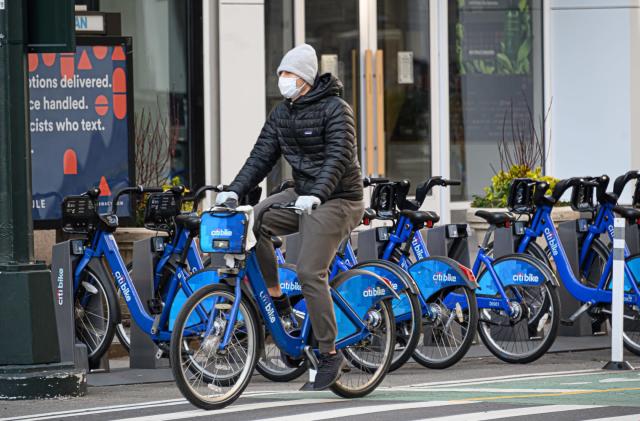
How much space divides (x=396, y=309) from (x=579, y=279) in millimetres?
2579

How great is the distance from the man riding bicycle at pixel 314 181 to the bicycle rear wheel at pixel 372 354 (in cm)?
38

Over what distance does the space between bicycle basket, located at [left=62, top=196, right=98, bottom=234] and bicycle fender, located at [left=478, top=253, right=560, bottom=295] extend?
280 cm

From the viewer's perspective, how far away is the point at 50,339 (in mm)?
9297

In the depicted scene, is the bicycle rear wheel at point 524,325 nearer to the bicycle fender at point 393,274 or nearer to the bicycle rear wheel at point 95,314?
the bicycle fender at point 393,274

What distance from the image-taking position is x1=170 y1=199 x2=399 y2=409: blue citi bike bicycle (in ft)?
27.0

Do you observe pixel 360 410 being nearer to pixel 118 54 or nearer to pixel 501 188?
pixel 118 54

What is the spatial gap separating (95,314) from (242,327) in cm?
240

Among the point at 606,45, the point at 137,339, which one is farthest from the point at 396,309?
the point at 606,45

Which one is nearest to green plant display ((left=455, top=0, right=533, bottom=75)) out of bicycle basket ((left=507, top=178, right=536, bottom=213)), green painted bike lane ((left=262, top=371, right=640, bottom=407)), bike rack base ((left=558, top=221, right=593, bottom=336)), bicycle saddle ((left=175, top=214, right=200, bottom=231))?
bike rack base ((left=558, top=221, right=593, bottom=336))

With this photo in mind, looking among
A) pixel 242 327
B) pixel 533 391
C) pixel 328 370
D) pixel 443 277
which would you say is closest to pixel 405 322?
pixel 443 277

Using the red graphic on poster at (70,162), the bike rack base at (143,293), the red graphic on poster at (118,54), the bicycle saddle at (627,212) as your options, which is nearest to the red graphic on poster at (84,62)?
the red graphic on poster at (118,54)

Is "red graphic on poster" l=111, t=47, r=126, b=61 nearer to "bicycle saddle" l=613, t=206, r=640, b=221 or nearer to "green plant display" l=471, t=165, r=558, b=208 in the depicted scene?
"bicycle saddle" l=613, t=206, r=640, b=221

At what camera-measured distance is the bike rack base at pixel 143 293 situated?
35.7 feet

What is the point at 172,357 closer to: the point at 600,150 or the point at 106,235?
the point at 106,235
